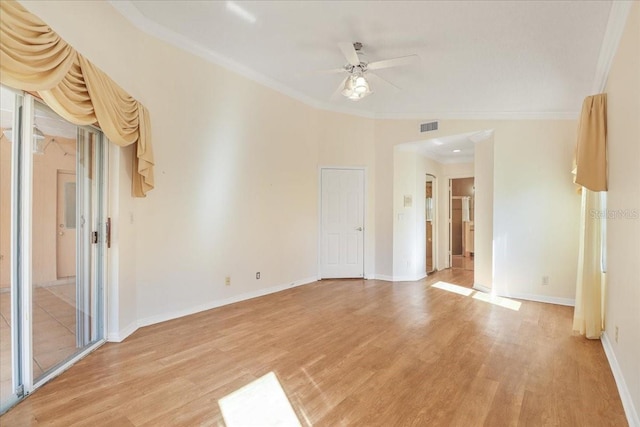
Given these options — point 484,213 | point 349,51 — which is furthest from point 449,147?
point 349,51

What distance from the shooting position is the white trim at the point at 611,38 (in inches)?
86.0

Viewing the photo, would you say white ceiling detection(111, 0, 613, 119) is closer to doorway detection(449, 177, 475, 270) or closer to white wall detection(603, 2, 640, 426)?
white wall detection(603, 2, 640, 426)

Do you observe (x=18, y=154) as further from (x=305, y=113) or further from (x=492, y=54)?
(x=492, y=54)

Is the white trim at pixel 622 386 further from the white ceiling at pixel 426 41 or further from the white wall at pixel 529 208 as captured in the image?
the white ceiling at pixel 426 41

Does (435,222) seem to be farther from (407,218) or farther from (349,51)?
(349,51)

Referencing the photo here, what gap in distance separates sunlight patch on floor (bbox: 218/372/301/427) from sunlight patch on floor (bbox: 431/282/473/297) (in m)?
3.56

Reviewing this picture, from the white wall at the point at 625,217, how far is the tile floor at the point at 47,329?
12.5 ft

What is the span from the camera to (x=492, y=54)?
3.18 meters

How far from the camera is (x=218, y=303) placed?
3820 millimetres

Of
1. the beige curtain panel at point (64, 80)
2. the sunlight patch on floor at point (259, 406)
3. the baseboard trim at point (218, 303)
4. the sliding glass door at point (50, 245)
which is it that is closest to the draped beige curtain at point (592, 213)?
the sunlight patch on floor at point (259, 406)

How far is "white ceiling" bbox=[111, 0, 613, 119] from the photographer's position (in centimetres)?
259

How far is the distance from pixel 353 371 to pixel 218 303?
2170 mm

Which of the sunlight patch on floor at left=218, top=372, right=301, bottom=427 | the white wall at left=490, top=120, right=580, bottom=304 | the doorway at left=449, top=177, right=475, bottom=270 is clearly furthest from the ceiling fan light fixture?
the doorway at left=449, top=177, right=475, bottom=270

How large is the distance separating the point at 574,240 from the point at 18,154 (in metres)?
5.98
